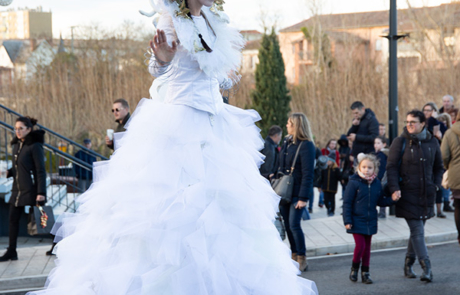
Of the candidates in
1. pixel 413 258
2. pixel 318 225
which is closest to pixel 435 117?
pixel 318 225

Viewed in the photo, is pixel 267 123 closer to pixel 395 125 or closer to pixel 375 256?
pixel 395 125

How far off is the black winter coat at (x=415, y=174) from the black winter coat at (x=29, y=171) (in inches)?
183

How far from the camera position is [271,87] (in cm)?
2538

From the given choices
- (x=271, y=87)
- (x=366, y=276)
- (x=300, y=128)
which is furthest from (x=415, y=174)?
(x=271, y=87)

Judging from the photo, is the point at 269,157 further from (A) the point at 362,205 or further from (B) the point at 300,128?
(A) the point at 362,205

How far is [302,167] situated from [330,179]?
5207mm

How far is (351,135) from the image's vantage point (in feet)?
33.0

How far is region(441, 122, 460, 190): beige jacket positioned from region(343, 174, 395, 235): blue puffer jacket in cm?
114

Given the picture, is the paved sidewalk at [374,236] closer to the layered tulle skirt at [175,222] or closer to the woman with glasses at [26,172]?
the woman with glasses at [26,172]

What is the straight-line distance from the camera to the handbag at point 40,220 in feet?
23.5

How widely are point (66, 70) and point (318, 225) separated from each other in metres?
25.0

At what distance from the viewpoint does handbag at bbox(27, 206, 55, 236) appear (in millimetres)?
7164

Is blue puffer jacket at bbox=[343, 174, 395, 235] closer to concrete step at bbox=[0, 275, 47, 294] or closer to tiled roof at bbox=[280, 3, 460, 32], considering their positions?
concrete step at bbox=[0, 275, 47, 294]

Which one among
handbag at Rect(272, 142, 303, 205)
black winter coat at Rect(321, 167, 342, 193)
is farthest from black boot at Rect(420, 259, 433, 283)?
black winter coat at Rect(321, 167, 342, 193)
